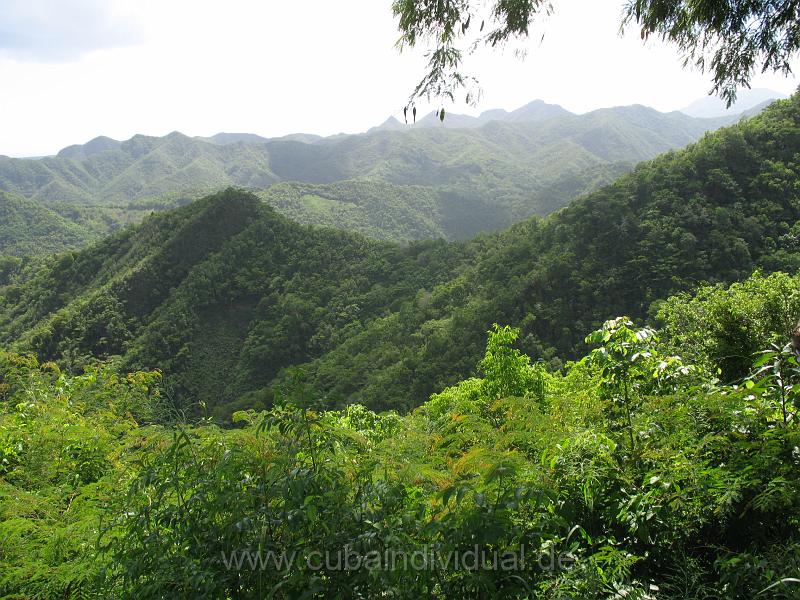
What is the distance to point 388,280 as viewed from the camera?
53.9 metres

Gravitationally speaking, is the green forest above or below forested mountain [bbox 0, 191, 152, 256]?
below

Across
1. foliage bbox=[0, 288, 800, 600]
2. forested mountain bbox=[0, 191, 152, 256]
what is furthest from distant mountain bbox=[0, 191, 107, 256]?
foliage bbox=[0, 288, 800, 600]

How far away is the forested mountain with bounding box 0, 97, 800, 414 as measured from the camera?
3012cm

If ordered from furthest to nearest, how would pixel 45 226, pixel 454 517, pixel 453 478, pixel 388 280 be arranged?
→ 1. pixel 45 226
2. pixel 388 280
3. pixel 453 478
4. pixel 454 517

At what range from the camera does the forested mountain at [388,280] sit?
98.8ft

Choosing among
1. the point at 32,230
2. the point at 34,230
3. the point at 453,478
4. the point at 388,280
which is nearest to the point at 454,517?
the point at 453,478

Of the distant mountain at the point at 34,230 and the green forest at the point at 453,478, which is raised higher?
the distant mountain at the point at 34,230

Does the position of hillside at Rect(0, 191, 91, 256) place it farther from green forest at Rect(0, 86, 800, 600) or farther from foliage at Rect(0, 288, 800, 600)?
foliage at Rect(0, 288, 800, 600)

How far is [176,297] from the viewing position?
155 ft

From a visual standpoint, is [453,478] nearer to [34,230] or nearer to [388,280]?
[388,280]

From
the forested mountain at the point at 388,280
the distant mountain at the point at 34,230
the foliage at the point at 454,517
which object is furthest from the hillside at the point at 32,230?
the foliage at the point at 454,517

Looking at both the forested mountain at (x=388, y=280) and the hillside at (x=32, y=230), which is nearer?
the forested mountain at (x=388, y=280)

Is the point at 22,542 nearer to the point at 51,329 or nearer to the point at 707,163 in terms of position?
the point at 707,163

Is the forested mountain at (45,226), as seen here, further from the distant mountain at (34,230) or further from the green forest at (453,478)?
the green forest at (453,478)
